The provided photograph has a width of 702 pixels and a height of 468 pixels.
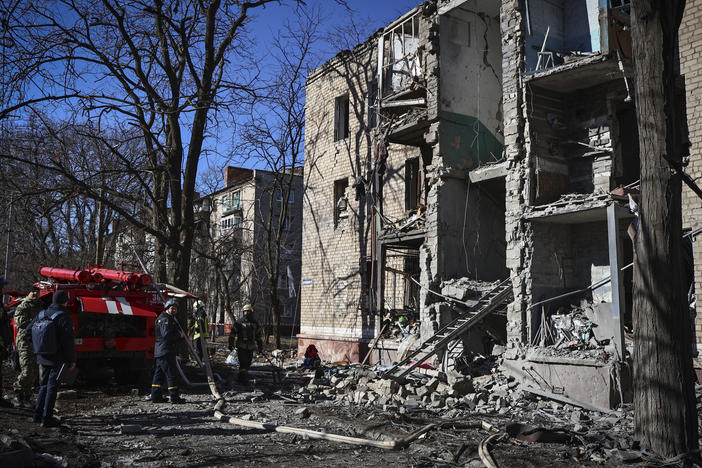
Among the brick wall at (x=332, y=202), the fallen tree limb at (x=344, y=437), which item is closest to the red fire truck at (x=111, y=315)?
the fallen tree limb at (x=344, y=437)

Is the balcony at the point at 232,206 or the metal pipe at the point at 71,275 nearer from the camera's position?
the metal pipe at the point at 71,275

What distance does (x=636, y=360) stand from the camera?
641cm

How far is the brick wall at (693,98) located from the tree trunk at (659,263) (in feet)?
14.8

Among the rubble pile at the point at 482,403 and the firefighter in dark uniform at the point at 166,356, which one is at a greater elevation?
the firefighter in dark uniform at the point at 166,356

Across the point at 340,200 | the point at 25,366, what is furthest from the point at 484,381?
the point at 340,200

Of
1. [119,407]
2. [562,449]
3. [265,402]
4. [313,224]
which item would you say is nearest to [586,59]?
[562,449]

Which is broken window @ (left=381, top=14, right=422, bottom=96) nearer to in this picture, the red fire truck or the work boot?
the red fire truck

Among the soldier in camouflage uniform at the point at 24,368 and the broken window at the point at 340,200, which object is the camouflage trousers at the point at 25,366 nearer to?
the soldier in camouflage uniform at the point at 24,368

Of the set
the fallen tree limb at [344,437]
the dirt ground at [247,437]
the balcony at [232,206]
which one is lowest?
the dirt ground at [247,437]

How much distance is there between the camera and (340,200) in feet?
64.2

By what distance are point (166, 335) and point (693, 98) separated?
401 inches

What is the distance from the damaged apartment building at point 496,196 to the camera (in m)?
11.1

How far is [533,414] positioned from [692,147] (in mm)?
5575

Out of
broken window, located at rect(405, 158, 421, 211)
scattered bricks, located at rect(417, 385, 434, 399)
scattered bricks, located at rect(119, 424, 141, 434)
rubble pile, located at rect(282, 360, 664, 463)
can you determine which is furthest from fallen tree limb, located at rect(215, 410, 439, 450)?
broken window, located at rect(405, 158, 421, 211)
